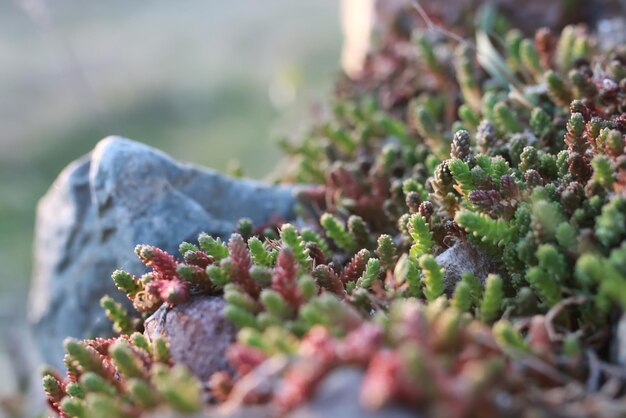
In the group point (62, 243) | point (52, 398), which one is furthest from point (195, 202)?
point (52, 398)

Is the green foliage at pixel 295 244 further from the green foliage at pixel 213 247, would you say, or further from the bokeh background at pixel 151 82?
the bokeh background at pixel 151 82

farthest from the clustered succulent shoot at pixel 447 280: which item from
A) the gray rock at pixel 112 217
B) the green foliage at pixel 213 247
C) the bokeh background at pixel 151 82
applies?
the bokeh background at pixel 151 82

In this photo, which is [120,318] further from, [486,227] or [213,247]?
[486,227]

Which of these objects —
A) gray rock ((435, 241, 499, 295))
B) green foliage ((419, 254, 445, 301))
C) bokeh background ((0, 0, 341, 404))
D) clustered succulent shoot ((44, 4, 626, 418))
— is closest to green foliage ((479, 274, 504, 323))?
clustered succulent shoot ((44, 4, 626, 418))

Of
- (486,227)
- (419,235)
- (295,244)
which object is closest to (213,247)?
(295,244)

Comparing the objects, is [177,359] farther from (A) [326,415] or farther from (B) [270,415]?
(A) [326,415]

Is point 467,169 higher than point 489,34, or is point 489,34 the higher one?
point 489,34

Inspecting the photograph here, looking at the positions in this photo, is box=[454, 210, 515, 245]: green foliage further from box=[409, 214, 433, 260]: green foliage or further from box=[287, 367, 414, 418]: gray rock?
box=[287, 367, 414, 418]: gray rock
